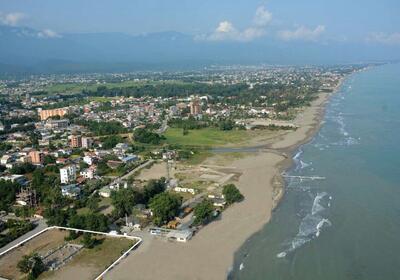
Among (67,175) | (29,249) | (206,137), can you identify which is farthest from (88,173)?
(206,137)

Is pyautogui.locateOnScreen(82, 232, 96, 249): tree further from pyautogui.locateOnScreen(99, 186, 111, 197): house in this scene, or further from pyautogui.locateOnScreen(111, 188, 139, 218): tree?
pyautogui.locateOnScreen(99, 186, 111, 197): house

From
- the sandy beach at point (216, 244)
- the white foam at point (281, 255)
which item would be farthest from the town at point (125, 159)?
the white foam at point (281, 255)

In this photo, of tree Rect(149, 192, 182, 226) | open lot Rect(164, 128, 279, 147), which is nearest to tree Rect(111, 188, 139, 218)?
tree Rect(149, 192, 182, 226)

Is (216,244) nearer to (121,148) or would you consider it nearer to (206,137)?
(121,148)

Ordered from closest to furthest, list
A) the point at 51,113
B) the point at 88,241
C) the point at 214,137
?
the point at 88,241
the point at 214,137
the point at 51,113

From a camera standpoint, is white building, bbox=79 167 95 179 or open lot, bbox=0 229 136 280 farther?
white building, bbox=79 167 95 179

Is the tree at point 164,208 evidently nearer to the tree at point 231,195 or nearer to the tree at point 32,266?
the tree at point 231,195

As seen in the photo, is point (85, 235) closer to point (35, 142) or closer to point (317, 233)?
point (317, 233)
